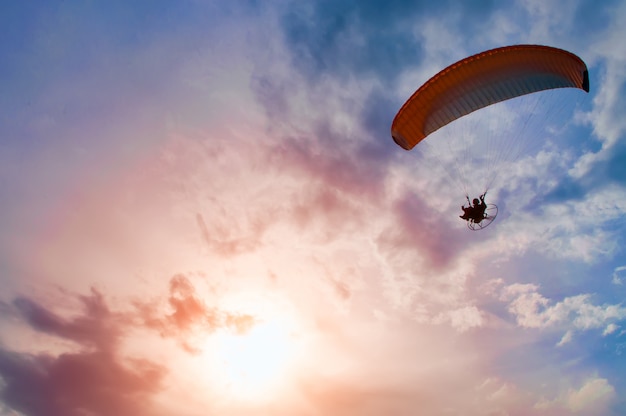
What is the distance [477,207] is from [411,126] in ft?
25.9

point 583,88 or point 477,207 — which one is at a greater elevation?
point 583,88

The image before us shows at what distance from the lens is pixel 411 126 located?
33438mm

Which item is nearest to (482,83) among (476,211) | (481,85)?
(481,85)

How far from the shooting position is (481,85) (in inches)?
1195

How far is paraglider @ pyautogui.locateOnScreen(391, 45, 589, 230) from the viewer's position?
27375 mm

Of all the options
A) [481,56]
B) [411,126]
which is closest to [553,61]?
[481,56]

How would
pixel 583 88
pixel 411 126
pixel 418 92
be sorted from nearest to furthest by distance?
pixel 583 88 → pixel 418 92 → pixel 411 126

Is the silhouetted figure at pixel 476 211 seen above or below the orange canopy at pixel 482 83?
below

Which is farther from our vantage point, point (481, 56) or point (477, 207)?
point (477, 207)

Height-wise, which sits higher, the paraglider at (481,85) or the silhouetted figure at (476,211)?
the paraglider at (481,85)

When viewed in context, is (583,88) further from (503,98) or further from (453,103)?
(453,103)

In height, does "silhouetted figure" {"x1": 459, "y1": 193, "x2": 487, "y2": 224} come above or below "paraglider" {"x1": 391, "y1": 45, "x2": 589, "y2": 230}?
below

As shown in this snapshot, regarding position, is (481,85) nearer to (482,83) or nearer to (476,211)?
(482,83)

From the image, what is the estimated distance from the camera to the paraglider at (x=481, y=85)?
2738 cm
